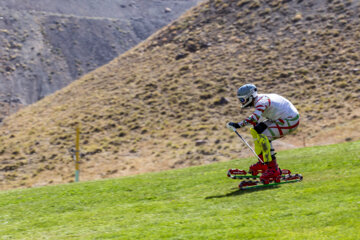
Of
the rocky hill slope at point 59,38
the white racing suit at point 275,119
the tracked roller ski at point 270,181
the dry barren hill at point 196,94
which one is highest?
Answer: the rocky hill slope at point 59,38

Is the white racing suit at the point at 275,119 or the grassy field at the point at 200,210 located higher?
the white racing suit at the point at 275,119

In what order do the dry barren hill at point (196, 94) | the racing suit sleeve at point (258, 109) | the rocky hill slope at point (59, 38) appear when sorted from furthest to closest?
the rocky hill slope at point (59, 38)
the dry barren hill at point (196, 94)
the racing suit sleeve at point (258, 109)

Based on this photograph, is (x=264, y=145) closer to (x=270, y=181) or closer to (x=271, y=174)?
(x=271, y=174)

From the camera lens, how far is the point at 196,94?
130 ft

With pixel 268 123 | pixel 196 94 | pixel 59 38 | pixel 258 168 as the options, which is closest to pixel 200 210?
pixel 258 168

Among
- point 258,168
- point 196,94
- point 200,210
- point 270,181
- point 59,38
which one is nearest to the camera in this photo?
point 200,210

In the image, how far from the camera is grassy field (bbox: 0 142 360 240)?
246 inches

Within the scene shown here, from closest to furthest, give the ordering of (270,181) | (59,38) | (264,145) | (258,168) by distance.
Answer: (264,145), (270,181), (258,168), (59,38)

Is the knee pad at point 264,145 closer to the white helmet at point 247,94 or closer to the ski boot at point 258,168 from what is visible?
the ski boot at point 258,168

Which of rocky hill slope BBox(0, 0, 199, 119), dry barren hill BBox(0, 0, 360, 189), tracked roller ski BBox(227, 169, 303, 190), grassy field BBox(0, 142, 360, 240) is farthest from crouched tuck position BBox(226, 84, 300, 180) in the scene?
rocky hill slope BBox(0, 0, 199, 119)

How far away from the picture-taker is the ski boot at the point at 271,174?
30.0ft

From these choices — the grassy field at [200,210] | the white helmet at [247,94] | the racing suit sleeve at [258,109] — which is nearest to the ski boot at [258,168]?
the grassy field at [200,210]

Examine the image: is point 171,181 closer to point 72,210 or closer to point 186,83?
point 72,210

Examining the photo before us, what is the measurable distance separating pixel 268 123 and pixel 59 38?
69.3 metres
